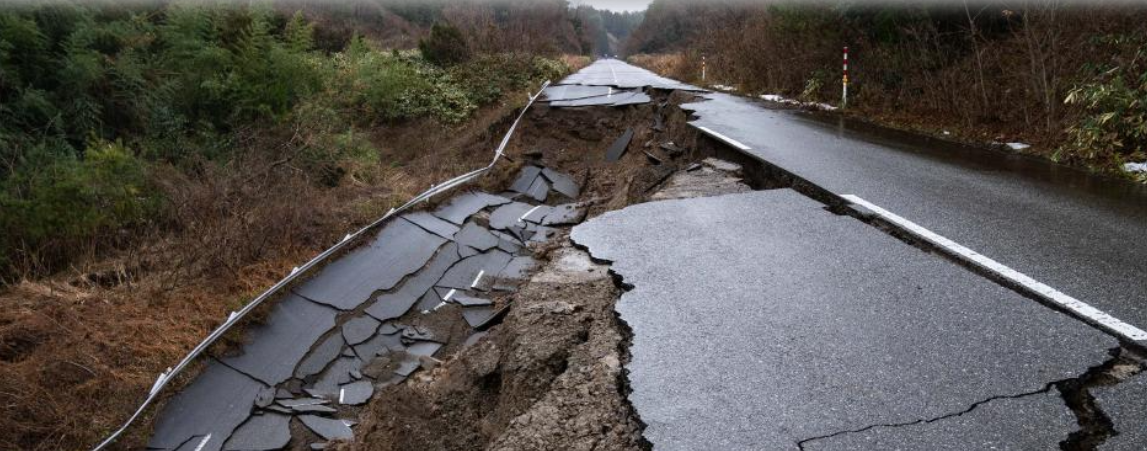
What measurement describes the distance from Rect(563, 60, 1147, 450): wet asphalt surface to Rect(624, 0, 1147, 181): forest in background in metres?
1.78

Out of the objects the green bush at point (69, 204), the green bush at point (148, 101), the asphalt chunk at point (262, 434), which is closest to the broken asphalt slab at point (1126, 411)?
the asphalt chunk at point (262, 434)

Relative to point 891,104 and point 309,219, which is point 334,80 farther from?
point 891,104

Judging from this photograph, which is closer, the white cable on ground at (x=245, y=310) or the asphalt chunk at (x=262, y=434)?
the white cable on ground at (x=245, y=310)

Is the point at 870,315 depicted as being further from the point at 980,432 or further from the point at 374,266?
the point at 374,266

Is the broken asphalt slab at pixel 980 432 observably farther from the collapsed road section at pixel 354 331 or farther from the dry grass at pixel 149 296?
the dry grass at pixel 149 296

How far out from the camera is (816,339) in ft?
11.2

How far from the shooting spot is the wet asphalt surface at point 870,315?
2672 millimetres

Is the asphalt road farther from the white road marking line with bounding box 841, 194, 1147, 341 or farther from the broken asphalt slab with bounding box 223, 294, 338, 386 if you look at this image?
the broken asphalt slab with bounding box 223, 294, 338, 386

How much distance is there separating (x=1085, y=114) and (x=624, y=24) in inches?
7148

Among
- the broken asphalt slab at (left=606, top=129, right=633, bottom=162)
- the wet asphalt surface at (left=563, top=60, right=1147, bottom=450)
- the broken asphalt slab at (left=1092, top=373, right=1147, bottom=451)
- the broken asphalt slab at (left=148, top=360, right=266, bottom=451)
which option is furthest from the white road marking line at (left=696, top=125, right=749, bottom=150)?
the broken asphalt slab at (left=148, top=360, right=266, bottom=451)

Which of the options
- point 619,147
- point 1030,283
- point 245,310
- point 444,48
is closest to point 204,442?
point 245,310

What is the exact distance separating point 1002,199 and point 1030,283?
253 centimetres

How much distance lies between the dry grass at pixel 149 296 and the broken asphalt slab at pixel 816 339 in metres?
3.18

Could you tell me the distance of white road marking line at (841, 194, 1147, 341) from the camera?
329 cm
